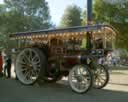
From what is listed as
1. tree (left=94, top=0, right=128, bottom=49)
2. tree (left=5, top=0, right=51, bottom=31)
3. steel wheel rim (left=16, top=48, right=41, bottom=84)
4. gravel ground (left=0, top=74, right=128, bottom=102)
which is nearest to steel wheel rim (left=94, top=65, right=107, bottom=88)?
gravel ground (left=0, top=74, right=128, bottom=102)

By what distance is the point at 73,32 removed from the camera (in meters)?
15.8

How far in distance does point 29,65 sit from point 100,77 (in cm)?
300

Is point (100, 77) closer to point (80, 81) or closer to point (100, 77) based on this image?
point (100, 77)

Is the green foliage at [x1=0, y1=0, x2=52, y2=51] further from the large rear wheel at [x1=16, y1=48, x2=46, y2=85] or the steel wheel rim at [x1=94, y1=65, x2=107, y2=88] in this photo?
the steel wheel rim at [x1=94, y1=65, x2=107, y2=88]

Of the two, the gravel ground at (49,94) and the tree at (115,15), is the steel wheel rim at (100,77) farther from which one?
the tree at (115,15)

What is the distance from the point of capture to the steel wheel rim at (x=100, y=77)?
16656 mm

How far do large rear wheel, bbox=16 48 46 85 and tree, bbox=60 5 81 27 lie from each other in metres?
51.1

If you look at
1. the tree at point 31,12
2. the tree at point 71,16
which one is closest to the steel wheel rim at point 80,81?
the tree at point 31,12

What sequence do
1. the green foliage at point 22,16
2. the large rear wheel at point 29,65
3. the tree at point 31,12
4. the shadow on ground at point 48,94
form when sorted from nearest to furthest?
the shadow on ground at point 48,94
the large rear wheel at point 29,65
the green foliage at point 22,16
the tree at point 31,12

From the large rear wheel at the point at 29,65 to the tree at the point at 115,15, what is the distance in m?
26.8

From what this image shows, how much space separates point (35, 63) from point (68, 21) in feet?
171

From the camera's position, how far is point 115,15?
4403cm

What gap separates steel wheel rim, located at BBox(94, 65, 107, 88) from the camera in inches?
656

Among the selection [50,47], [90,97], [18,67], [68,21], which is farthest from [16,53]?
[68,21]
